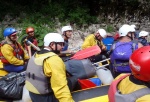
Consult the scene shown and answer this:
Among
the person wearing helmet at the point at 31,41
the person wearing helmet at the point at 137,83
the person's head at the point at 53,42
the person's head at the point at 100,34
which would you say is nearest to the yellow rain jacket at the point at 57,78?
the person's head at the point at 53,42

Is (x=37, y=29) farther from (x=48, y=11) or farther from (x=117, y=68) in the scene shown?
(x=117, y=68)

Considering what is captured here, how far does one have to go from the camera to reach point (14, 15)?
1170cm

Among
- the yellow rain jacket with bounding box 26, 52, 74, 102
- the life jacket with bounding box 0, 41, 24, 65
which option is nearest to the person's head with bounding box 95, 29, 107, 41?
the life jacket with bounding box 0, 41, 24, 65

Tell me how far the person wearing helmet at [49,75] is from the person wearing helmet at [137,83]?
76cm

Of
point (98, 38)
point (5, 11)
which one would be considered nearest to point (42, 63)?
point (98, 38)

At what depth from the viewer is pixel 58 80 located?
8.73 feet

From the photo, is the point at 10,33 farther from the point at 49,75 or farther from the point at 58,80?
the point at 58,80

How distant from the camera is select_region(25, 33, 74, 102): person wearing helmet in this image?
105 inches

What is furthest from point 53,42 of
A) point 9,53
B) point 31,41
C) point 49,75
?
point 31,41

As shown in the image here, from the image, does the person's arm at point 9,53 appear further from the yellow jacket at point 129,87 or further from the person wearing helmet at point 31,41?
the yellow jacket at point 129,87

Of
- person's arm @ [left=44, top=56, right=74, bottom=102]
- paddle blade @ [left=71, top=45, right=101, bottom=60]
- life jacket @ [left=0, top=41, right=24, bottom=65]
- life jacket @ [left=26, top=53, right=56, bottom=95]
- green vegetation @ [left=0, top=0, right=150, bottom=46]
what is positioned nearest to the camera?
person's arm @ [left=44, top=56, right=74, bottom=102]

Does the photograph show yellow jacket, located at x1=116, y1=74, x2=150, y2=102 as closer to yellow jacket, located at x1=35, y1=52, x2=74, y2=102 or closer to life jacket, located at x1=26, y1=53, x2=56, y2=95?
yellow jacket, located at x1=35, y1=52, x2=74, y2=102

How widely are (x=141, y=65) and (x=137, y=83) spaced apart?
120mm

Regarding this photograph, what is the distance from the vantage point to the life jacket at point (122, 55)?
334 centimetres
